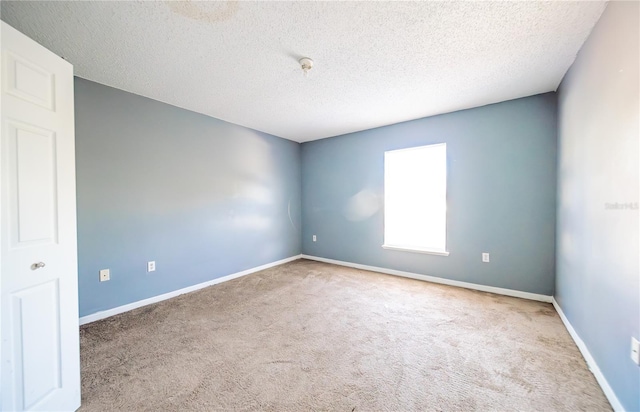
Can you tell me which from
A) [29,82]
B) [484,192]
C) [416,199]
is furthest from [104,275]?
[484,192]

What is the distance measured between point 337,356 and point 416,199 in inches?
102

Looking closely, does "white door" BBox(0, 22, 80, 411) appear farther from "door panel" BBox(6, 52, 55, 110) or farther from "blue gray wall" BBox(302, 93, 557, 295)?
"blue gray wall" BBox(302, 93, 557, 295)

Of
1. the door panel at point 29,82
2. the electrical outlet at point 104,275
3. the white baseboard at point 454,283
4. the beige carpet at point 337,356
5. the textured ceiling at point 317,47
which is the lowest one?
the beige carpet at point 337,356

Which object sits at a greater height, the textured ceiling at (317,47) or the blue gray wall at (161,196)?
the textured ceiling at (317,47)

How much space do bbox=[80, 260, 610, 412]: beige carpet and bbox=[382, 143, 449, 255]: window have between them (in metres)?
0.93

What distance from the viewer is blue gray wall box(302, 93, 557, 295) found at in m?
2.68

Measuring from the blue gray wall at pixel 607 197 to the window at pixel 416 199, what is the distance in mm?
1352

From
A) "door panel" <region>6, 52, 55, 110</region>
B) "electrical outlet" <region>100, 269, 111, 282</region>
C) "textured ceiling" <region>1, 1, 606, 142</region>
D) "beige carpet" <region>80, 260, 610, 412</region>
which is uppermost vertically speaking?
"textured ceiling" <region>1, 1, 606, 142</region>

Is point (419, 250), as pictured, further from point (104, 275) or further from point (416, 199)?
point (104, 275)

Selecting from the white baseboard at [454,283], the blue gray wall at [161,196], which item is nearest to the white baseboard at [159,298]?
the blue gray wall at [161,196]

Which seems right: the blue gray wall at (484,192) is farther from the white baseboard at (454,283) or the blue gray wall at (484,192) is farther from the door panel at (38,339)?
the door panel at (38,339)

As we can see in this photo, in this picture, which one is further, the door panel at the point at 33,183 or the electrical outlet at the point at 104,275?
the electrical outlet at the point at 104,275

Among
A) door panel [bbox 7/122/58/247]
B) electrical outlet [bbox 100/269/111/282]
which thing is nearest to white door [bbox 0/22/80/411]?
door panel [bbox 7/122/58/247]

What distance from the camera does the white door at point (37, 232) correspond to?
1070 millimetres
